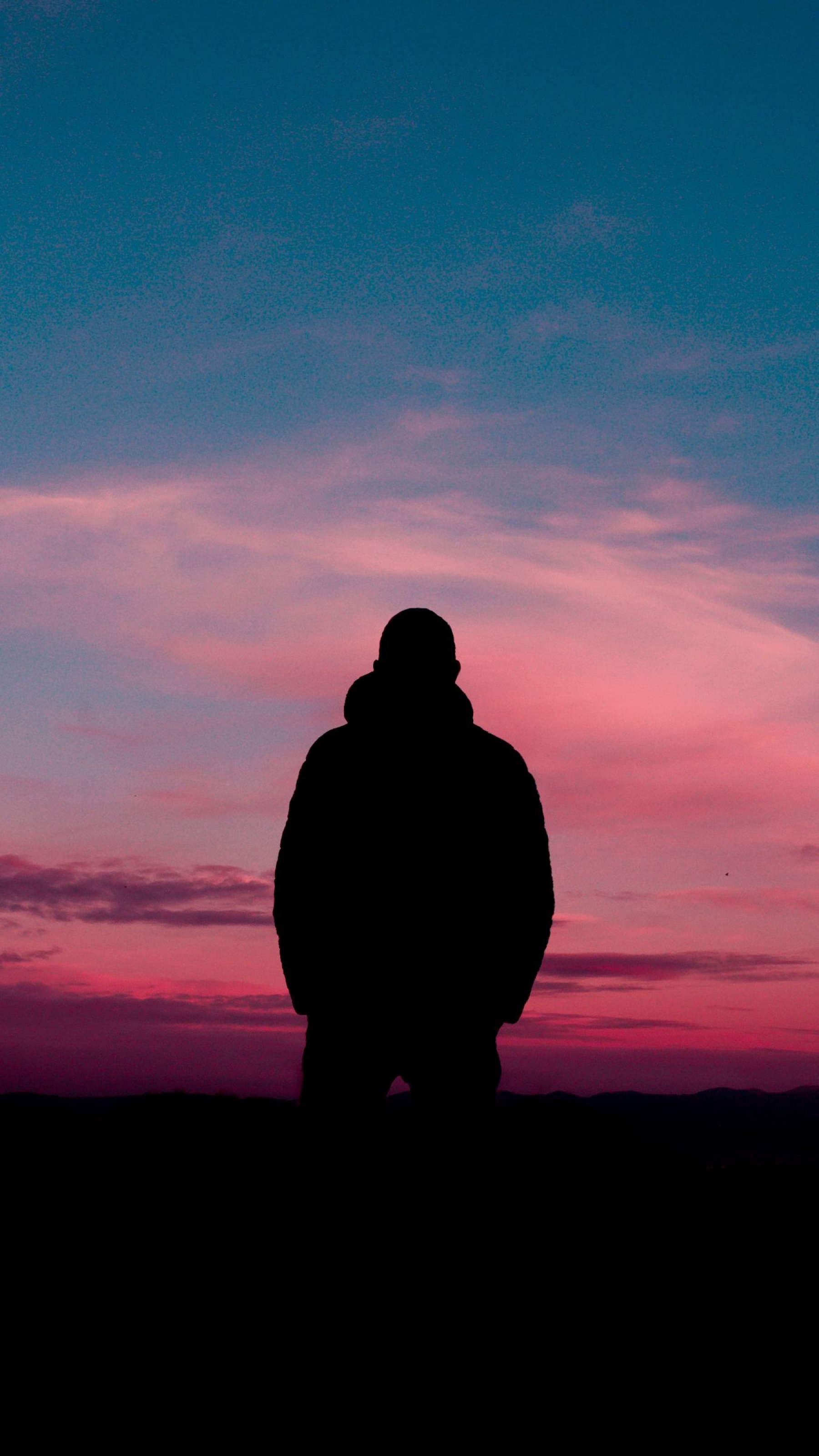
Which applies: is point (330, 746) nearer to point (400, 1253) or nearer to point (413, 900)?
point (413, 900)

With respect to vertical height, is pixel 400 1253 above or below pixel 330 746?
below

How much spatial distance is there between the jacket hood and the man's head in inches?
2.4

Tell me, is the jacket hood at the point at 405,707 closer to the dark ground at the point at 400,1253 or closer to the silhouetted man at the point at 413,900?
the silhouetted man at the point at 413,900

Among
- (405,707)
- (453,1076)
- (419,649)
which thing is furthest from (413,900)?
(419,649)

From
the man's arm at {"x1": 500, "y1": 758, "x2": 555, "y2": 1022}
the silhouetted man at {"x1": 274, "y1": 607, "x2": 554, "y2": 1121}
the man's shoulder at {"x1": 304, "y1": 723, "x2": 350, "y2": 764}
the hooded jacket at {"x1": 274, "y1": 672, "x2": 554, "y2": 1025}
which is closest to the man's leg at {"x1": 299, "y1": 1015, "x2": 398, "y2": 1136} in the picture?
the silhouetted man at {"x1": 274, "y1": 607, "x2": 554, "y2": 1121}

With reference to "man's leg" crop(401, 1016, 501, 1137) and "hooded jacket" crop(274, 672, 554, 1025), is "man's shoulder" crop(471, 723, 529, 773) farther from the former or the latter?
"man's leg" crop(401, 1016, 501, 1137)

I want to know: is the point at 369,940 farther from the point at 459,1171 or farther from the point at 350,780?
the point at 459,1171

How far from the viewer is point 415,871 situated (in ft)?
18.0

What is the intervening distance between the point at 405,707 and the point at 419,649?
0.30 metres

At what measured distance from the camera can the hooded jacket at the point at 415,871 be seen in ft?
17.8

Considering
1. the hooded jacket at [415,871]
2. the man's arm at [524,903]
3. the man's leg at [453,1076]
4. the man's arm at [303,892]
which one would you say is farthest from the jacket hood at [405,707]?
the man's leg at [453,1076]

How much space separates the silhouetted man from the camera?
542 centimetres

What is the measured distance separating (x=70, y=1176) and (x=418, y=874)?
4.66 meters

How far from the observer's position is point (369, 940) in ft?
17.9
